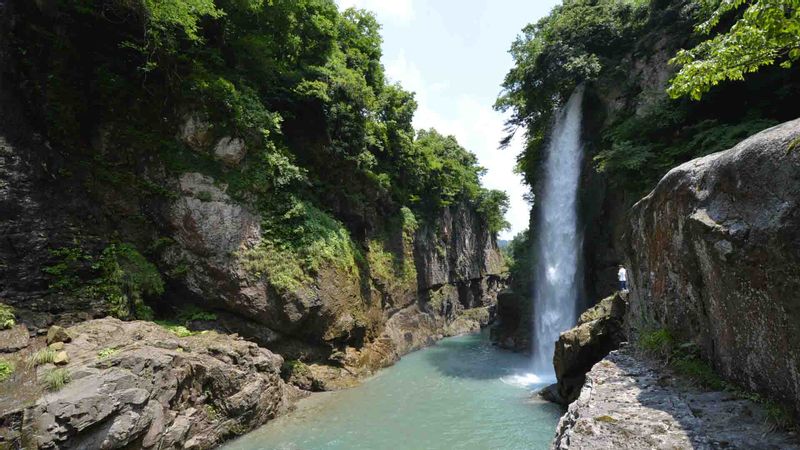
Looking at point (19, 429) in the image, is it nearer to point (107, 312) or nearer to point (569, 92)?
→ point (107, 312)

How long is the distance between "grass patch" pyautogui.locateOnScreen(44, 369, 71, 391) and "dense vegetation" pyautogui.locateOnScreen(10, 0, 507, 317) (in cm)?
332

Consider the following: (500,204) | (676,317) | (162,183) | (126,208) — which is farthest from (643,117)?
(500,204)

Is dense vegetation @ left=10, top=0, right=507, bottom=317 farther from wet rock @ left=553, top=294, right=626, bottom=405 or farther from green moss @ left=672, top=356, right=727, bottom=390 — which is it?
green moss @ left=672, top=356, right=727, bottom=390

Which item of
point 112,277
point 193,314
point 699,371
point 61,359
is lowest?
point 699,371

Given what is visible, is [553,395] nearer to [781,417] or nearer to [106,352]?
[781,417]

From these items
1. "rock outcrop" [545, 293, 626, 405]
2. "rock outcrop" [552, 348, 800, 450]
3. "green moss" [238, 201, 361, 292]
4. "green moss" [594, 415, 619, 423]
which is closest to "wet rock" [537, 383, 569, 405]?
"rock outcrop" [545, 293, 626, 405]

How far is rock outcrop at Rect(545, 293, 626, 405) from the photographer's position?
9.65 metres

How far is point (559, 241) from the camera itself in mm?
19484

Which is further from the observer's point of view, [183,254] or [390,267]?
[390,267]

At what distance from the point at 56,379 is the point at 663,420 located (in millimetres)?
9460

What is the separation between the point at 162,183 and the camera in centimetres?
1298

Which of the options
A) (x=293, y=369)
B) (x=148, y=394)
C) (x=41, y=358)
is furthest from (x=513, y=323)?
(x=41, y=358)

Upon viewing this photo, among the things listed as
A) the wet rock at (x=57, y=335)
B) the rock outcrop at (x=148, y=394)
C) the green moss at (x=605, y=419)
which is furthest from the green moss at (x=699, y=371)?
the wet rock at (x=57, y=335)

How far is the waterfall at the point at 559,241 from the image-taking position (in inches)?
726
